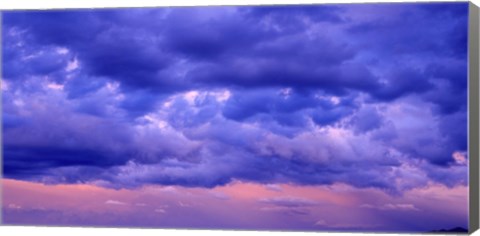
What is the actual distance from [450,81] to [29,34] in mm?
5834

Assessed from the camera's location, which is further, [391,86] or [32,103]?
[32,103]

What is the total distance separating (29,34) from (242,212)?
12.7ft

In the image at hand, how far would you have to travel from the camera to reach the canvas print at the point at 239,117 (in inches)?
580

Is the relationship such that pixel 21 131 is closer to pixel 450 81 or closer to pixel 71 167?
pixel 71 167

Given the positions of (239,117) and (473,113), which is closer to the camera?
(473,113)

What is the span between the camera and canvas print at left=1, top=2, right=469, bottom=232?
14.7 m

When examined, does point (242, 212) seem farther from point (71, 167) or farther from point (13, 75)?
point (13, 75)

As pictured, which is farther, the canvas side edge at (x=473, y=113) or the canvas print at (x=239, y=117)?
the canvas print at (x=239, y=117)

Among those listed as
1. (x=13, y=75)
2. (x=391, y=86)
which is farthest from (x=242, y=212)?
(x=13, y=75)

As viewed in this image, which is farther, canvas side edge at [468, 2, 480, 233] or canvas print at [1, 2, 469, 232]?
canvas print at [1, 2, 469, 232]

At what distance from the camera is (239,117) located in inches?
600

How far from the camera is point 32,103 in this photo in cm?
1576

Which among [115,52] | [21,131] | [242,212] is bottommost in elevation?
[242,212]

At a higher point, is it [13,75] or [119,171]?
[13,75]
